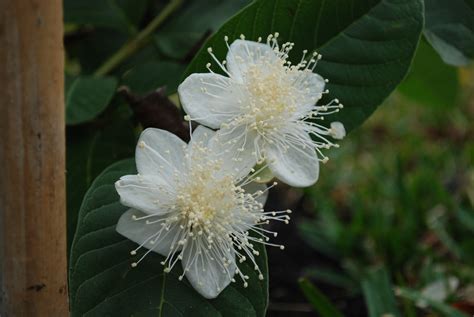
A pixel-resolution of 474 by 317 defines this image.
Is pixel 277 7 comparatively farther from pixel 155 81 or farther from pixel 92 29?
pixel 92 29

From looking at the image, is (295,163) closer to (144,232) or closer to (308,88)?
(308,88)

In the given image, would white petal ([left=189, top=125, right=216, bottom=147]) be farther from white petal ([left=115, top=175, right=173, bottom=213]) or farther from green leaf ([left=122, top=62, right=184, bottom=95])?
green leaf ([left=122, top=62, right=184, bottom=95])

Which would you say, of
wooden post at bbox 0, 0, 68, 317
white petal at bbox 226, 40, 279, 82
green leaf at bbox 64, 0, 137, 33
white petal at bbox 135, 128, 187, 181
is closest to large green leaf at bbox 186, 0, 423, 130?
white petal at bbox 226, 40, 279, 82

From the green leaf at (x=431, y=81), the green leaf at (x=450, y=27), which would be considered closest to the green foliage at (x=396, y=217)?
the green leaf at (x=431, y=81)

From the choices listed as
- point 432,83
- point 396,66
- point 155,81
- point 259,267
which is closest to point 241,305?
point 259,267

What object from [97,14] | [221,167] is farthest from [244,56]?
[97,14]
